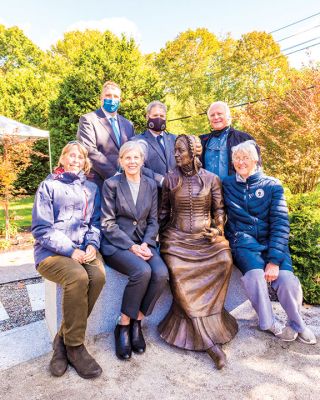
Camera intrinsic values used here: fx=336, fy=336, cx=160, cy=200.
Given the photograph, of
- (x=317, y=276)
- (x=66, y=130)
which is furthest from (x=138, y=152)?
(x=66, y=130)

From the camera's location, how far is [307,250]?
388cm

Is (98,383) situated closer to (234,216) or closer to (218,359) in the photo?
(218,359)

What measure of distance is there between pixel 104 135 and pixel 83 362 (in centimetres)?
257

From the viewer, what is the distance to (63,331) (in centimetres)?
273

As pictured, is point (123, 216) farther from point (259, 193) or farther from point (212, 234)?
point (259, 193)

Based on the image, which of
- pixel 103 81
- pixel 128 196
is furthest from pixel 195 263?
pixel 103 81

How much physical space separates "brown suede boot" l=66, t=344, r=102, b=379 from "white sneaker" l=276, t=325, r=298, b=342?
1.73 metres

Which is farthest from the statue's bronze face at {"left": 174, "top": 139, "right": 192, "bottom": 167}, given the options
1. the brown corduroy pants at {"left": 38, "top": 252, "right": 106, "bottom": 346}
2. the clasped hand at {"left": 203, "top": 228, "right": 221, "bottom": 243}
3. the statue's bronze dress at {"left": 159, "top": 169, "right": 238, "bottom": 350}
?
the brown corduroy pants at {"left": 38, "top": 252, "right": 106, "bottom": 346}

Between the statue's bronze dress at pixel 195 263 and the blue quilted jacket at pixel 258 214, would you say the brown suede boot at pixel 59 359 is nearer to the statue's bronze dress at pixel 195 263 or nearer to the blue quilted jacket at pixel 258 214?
the statue's bronze dress at pixel 195 263

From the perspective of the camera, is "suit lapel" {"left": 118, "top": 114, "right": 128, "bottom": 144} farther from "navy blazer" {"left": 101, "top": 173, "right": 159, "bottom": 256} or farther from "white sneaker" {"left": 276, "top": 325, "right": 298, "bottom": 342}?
"white sneaker" {"left": 276, "top": 325, "right": 298, "bottom": 342}

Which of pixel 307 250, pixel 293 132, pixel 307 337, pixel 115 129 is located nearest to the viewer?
pixel 307 337

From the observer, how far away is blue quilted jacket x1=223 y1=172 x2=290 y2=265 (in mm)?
3373

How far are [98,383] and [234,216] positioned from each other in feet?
6.65

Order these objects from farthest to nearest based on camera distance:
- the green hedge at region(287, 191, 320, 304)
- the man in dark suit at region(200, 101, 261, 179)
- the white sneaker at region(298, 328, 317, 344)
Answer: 1. the man in dark suit at region(200, 101, 261, 179)
2. the green hedge at region(287, 191, 320, 304)
3. the white sneaker at region(298, 328, 317, 344)
